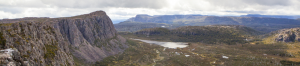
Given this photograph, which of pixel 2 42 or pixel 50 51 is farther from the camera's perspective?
pixel 50 51

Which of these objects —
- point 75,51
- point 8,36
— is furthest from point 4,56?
point 75,51

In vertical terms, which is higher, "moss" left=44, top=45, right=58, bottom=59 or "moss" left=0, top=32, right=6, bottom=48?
"moss" left=0, top=32, right=6, bottom=48

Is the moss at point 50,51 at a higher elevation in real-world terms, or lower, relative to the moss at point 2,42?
lower

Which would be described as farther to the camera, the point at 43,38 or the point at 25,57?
the point at 43,38

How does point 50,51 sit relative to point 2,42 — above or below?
below

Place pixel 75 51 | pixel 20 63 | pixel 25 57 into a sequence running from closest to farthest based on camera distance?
pixel 20 63
pixel 25 57
pixel 75 51

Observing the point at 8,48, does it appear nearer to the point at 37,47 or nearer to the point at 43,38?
the point at 37,47

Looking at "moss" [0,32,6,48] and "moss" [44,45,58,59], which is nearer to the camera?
"moss" [0,32,6,48]

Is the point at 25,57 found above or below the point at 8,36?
below

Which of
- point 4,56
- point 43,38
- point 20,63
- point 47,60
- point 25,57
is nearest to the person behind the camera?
point 4,56

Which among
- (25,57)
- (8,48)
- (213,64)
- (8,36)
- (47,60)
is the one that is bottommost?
(213,64)

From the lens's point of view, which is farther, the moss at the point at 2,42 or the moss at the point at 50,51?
the moss at the point at 50,51
